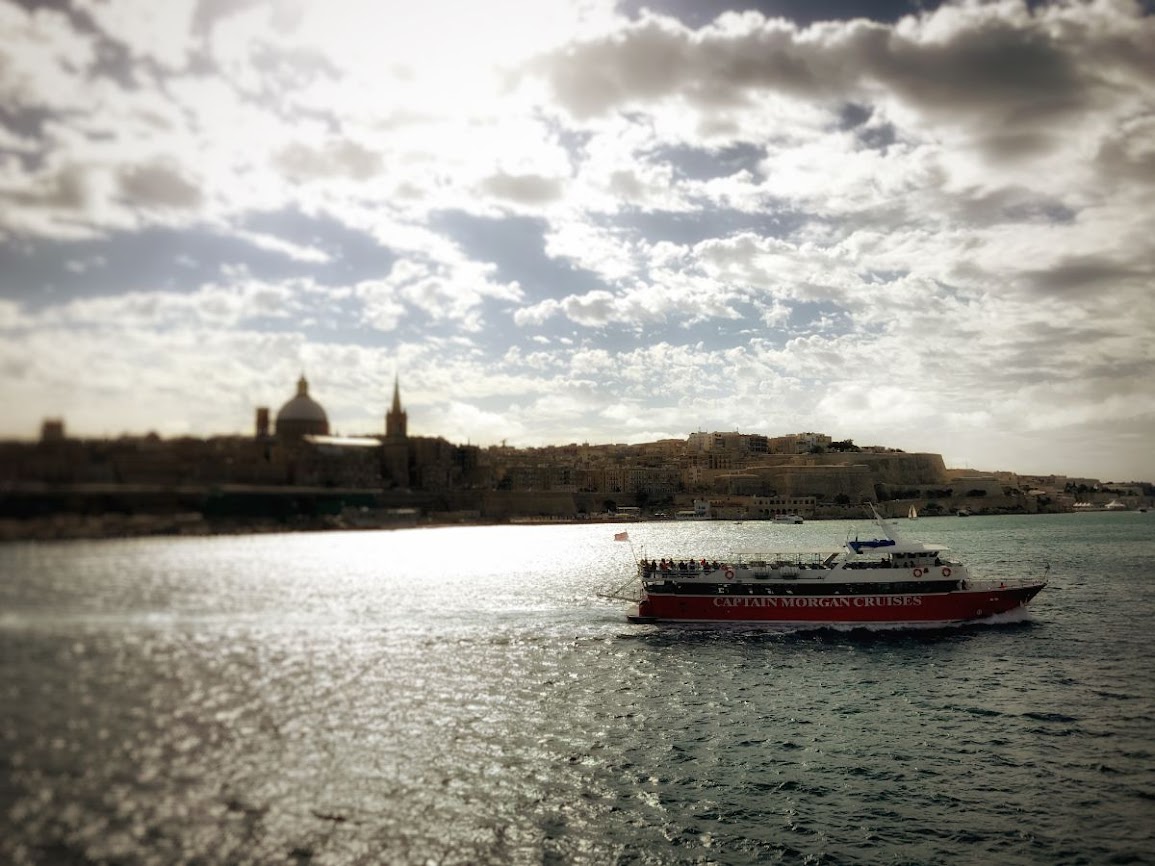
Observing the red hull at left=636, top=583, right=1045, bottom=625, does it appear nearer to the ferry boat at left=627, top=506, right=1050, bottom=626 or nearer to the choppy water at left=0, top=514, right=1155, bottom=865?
the ferry boat at left=627, top=506, right=1050, bottom=626

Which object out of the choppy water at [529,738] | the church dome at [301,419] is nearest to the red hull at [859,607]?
the choppy water at [529,738]

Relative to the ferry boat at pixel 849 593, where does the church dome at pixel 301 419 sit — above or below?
above

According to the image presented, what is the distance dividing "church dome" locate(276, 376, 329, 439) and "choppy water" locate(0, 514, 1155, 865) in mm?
2203

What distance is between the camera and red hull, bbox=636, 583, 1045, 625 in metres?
37.9

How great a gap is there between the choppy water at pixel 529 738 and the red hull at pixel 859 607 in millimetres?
1973

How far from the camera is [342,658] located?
1173 inches

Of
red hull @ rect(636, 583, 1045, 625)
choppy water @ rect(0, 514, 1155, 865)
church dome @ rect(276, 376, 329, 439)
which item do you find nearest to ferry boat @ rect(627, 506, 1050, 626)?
red hull @ rect(636, 583, 1045, 625)

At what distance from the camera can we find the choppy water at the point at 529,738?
8.09m

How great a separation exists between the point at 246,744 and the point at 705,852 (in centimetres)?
1044

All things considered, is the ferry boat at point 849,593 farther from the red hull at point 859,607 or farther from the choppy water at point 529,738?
the choppy water at point 529,738

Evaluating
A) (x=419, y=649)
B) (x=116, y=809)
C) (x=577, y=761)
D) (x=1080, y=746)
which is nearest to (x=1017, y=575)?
(x=1080, y=746)

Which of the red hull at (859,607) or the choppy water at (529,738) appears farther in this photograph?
the red hull at (859,607)

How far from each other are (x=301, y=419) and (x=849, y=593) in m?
32.2

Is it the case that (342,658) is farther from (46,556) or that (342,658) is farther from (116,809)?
(46,556)
